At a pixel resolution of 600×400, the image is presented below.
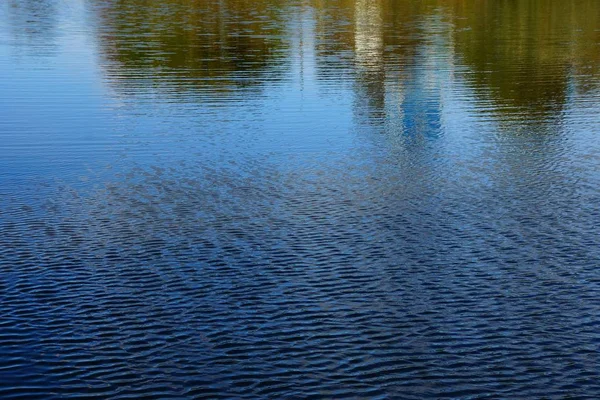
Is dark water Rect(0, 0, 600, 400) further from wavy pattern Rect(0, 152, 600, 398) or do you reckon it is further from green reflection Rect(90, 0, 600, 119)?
green reflection Rect(90, 0, 600, 119)

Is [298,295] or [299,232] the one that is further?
[299,232]

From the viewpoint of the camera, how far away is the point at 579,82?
131 ft

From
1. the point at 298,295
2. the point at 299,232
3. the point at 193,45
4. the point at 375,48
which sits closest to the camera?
the point at 298,295

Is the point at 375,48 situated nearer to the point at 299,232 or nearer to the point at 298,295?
the point at 299,232

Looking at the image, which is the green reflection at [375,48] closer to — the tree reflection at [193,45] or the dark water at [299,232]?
the tree reflection at [193,45]

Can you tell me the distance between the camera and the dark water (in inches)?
518

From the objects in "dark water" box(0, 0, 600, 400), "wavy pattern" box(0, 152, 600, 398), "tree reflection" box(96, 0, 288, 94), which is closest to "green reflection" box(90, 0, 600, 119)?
"tree reflection" box(96, 0, 288, 94)

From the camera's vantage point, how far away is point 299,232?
1916cm

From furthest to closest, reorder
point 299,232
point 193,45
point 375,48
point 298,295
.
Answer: point 193,45
point 375,48
point 299,232
point 298,295

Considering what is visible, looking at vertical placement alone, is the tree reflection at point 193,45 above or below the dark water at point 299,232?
above

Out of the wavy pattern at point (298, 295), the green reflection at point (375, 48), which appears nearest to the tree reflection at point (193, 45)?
the green reflection at point (375, 48)

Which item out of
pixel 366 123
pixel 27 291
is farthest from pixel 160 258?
pixel 366 123

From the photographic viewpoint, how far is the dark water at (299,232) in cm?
1316

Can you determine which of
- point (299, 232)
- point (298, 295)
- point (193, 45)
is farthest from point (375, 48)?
point (298, 295)
